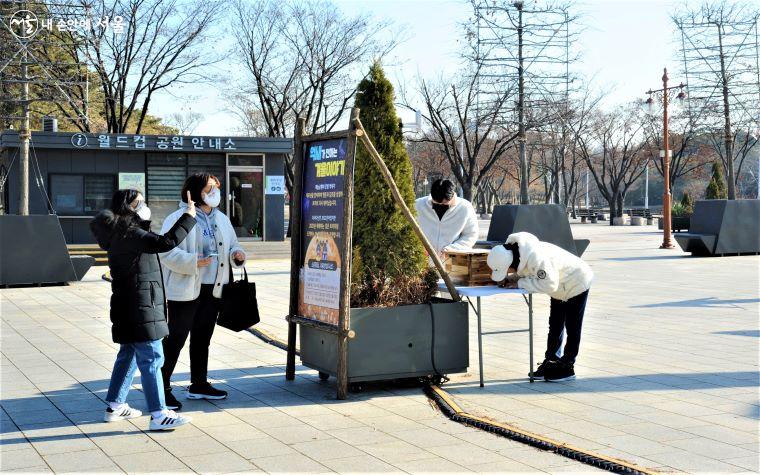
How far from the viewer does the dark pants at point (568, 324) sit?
7352mm

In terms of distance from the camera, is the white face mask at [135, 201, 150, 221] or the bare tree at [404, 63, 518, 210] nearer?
the white face mask at [135, 201, 150, 221]

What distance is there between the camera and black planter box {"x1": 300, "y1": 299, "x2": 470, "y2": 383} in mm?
6812

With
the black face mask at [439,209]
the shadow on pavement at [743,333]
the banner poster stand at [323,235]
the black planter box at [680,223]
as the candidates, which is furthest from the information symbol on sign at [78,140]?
the black planter box at [680,223]

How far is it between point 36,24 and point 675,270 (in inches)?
805

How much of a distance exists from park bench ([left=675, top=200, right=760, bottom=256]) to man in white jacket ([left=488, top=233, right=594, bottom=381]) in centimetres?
1794

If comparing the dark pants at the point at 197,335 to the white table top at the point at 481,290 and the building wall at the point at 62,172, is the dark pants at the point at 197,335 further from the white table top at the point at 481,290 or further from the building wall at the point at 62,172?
the building wall at the point at 62,172

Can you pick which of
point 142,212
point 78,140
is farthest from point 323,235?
point 78,140

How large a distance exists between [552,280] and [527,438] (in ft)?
5.85

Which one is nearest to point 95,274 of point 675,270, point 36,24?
point 36,24

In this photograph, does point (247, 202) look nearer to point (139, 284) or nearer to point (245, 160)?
point (245, 160)

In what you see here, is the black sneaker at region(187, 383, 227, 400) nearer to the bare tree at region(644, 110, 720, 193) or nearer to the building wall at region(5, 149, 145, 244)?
the building wall at region(5, 149, 145, 244)

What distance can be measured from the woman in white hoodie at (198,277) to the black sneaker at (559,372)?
108 inches

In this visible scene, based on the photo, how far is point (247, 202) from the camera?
2666cm

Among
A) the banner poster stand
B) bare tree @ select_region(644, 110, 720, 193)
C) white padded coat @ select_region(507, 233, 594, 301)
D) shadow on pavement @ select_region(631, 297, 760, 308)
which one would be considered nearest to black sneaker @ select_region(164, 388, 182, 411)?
the banner poster stand
